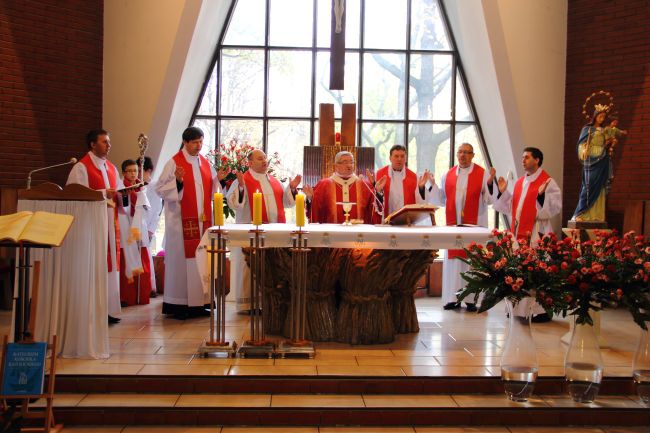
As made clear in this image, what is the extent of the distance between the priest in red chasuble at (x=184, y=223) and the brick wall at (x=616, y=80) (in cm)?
490

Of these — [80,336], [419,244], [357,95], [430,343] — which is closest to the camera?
[80,336]

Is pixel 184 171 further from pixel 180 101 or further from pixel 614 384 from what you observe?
pixel 614 384

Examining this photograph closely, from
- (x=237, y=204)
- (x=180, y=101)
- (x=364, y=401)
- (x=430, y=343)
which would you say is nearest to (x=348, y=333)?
(x=430, y=343)

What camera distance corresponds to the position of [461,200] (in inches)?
331

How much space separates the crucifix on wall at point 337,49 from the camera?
7.99 m

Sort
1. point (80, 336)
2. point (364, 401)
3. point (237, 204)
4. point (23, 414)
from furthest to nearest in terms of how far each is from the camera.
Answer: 1. point (237, 204)
2. point (80, 336)
3. point (364, 401)
4. point (23, 414)

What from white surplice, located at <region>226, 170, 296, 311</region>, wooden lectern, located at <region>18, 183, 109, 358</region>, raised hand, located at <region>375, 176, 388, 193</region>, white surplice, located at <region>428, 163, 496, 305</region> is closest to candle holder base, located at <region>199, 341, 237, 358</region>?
wooden lectern, located at <region>18, 183, 109, 358</region>

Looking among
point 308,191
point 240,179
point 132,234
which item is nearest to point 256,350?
point 308,191

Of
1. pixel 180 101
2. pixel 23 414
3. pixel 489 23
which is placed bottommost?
pixel 23 414

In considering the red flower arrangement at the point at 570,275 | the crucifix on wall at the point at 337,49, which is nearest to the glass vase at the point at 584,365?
the red flower arrangement at the point at 570,275

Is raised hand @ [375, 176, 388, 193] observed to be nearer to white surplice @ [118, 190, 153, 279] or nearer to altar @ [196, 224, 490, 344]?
altar @ [196, 224, 490, 344]

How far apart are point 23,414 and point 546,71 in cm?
763

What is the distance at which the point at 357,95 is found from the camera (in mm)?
10648

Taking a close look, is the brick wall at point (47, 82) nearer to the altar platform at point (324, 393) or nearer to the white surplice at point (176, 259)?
the white surplice at point (176, 259)
